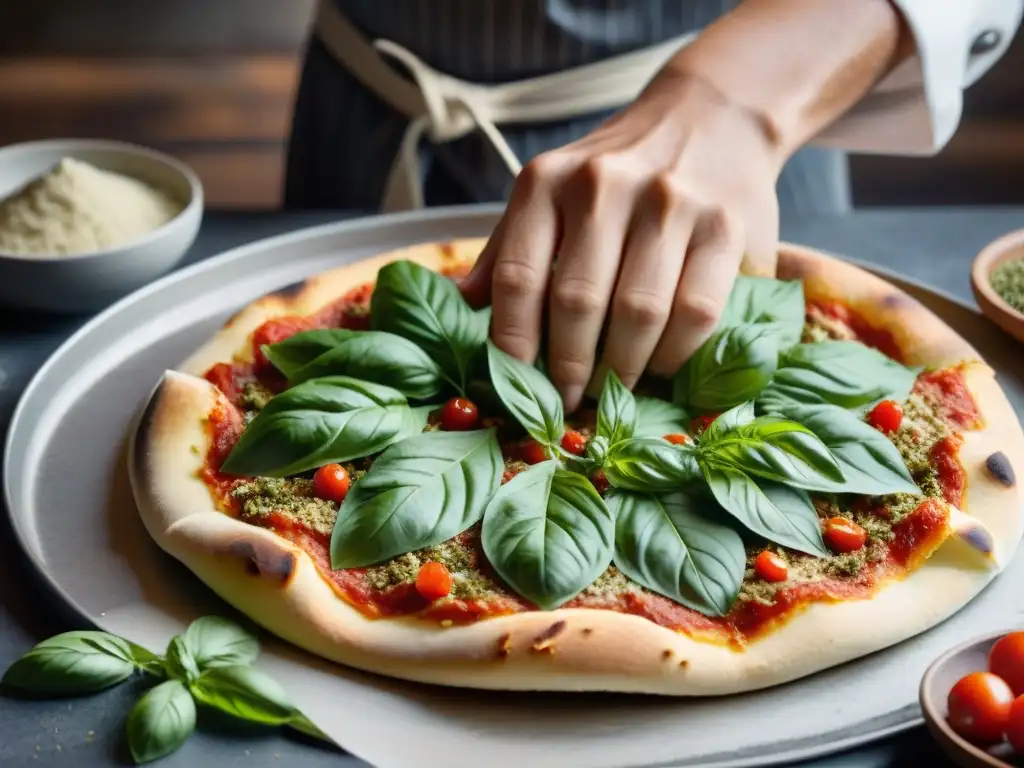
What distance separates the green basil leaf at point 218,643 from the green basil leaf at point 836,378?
584 millimetres

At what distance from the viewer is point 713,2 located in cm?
176

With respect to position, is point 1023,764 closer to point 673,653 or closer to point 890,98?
point 673,653

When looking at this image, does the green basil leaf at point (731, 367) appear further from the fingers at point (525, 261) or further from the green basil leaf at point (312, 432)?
the green basil leaf at point (312, 432)

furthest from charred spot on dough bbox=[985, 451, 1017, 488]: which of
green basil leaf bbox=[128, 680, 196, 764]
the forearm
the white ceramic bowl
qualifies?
the white ceramic bowl

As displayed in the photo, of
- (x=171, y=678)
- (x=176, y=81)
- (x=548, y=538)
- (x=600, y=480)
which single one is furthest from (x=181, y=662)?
(x=176, y=81)

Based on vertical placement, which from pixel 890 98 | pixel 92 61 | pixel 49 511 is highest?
pixel 890 98

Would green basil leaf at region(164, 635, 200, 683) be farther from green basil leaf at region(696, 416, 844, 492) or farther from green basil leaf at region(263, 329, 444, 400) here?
green basil leaf at region(696, 416, 844, 492)

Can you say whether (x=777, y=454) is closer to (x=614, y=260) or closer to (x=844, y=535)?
(x=844, y=535)

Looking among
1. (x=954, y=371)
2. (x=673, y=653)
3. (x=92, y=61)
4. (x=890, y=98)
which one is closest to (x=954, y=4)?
(x=890, y=98)

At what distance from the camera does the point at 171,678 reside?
0.98 m

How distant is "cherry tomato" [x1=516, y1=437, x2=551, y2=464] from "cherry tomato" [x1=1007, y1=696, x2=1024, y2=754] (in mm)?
496

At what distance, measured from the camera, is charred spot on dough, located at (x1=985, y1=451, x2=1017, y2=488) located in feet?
3.87

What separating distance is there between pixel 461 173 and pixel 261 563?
989mm

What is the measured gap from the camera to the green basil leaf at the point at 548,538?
1.02 metres
